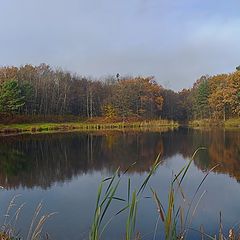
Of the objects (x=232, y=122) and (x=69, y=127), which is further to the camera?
(x=232, y=122)

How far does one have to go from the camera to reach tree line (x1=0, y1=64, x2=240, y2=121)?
5806 centimetres

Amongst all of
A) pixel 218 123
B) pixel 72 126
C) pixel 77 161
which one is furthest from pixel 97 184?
pixel 218 123

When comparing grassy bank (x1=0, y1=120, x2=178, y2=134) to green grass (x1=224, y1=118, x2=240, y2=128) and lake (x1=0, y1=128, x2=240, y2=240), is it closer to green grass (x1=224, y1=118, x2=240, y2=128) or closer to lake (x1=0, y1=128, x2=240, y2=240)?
green grass (x1=224, y1=118, x2=240, y2=128)

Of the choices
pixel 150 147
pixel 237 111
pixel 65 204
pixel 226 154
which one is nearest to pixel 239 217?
pixel 65 204

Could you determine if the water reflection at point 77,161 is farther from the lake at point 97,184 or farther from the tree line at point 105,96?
the tree line at point 105,96

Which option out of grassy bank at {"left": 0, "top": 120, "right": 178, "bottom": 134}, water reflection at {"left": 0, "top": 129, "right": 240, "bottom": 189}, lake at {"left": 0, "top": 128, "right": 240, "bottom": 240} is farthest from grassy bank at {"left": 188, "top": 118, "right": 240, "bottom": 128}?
lake at {"left": 0, "top": 128, "right": 240, "bottom": 240}

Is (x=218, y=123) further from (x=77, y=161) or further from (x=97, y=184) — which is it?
(x=97, y=184)

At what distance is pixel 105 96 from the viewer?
68688 mm

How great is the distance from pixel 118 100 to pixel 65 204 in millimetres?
53206

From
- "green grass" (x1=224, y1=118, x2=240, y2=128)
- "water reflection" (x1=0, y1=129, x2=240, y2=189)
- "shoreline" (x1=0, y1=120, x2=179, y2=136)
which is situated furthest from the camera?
"green grass" (x1=224, y1=118, x2=240, y2=128)

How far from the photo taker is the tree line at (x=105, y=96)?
58062mm

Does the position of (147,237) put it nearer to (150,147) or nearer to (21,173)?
(21,173)

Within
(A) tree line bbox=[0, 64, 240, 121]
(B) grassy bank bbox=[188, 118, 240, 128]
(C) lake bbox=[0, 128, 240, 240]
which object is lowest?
(C) lake bbox=[0, 128, 240, 240]

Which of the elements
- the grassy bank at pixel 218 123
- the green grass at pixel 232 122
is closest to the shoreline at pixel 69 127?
the grassy bank at pixel 218 123
